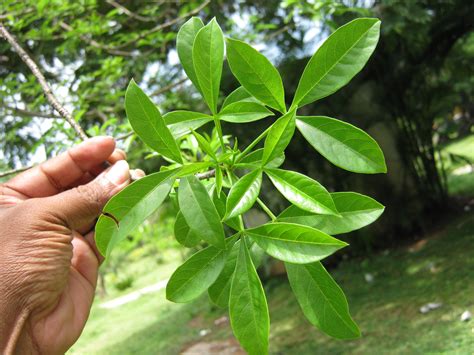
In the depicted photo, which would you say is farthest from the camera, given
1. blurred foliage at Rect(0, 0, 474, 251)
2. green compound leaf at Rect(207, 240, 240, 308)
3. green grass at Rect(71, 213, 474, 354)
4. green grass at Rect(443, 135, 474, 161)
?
green grass at Rect(443, 135, 474, 161)

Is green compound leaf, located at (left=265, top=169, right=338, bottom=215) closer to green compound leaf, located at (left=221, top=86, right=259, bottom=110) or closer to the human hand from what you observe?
green compound leaf, located at (left=221, top=86, right=259, bottom=110)

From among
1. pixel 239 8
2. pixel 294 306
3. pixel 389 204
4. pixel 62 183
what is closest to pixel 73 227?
pixel 62 183

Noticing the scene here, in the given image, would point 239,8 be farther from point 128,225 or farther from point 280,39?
point 128,225

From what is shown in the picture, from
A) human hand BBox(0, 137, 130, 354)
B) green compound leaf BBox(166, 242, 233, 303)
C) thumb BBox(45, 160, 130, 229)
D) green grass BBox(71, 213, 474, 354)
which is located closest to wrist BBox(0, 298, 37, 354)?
human hand BBox(0, 137, 130, 354)

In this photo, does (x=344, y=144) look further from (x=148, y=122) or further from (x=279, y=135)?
(x=148, y=122)

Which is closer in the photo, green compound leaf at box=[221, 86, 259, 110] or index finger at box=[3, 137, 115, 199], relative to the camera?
green compound leaf at box=[221, 86, 259, 110]

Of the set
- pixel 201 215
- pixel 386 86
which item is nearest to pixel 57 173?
pixel 201 215
